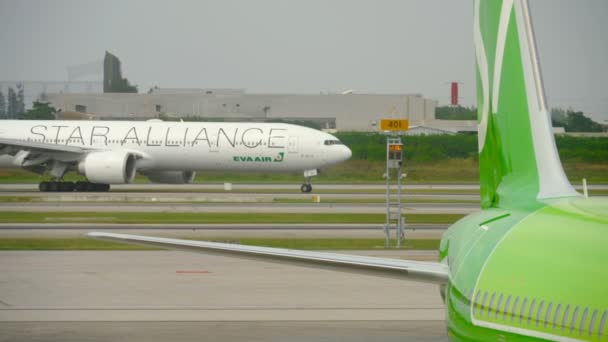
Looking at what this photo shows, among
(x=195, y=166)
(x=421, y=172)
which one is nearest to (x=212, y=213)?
(x=195, y=166)

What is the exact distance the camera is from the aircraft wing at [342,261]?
913 centimetres

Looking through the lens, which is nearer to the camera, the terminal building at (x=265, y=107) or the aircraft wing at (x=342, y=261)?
the aircraft wing at (x=342, y=261)

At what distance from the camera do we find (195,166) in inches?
2183

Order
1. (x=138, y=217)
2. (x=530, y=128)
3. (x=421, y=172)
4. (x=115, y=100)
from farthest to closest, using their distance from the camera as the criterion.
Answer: (x=115, y=100) → (x=421, y=172) → (x=138, y=217) → (x=530, y=128)

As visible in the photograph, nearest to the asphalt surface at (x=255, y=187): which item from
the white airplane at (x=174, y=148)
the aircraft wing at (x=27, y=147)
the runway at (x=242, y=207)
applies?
the white airplane at (x=174, y=148)

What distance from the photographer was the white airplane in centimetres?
5384

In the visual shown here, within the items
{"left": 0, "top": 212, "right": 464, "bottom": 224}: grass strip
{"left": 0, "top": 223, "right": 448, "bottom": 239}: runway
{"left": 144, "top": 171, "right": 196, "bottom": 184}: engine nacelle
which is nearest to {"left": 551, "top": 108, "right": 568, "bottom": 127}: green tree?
{"left": 0, "top": 223, "right": 448, "bottom": 239}: runway

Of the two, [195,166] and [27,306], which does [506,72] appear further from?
[195,166]

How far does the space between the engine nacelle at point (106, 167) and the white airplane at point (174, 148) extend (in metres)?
0.51

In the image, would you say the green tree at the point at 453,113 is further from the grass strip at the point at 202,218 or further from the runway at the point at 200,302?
the runway at the point at 200,302

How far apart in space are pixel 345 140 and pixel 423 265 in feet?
221

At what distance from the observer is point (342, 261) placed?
9.42 metres

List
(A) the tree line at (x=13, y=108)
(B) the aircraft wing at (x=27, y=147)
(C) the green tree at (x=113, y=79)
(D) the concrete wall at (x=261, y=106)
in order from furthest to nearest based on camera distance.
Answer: (C) the green tree at (x=113, y=79), (D) the concrete wall at (x=261, y=106), (A) the tree line at (x=13, y=108), (B) the aircraft wing at (x=27, y=147)

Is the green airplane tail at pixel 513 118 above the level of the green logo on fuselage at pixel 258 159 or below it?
above
